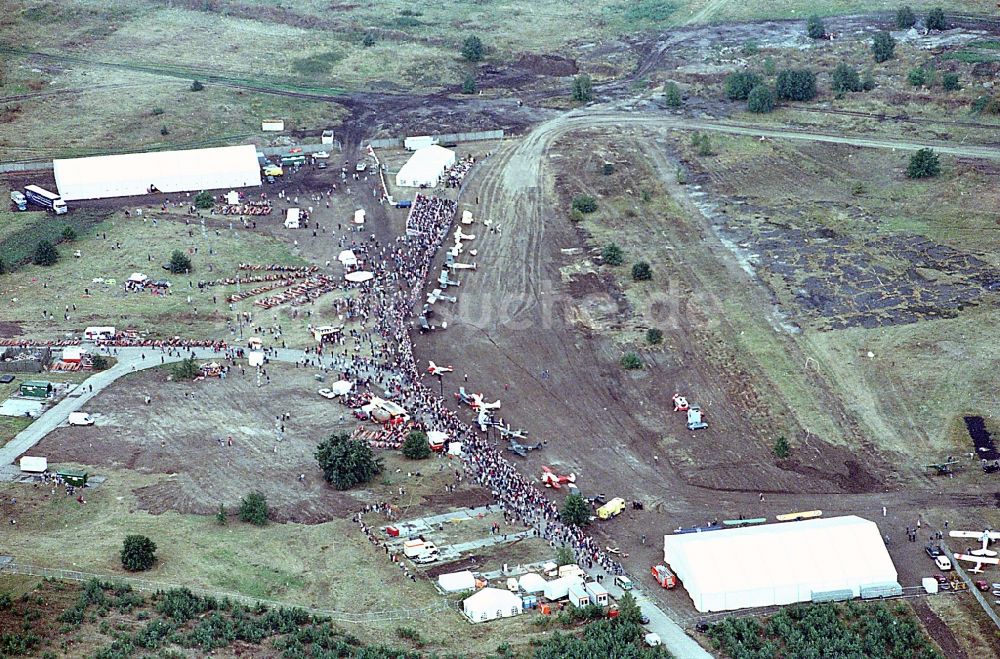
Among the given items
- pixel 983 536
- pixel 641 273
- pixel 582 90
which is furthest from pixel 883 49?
pixel 983 536

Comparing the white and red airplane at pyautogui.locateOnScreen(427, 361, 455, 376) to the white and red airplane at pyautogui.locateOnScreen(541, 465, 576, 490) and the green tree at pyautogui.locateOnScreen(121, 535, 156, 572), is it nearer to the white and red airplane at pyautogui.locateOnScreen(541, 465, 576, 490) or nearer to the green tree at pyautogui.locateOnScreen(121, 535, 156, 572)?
the white and red airplane at pyautogui.locateOnScreen(541, 465, 576, 490)

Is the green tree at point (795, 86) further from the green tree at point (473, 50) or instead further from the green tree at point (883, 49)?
the green tree at point (473, 50)

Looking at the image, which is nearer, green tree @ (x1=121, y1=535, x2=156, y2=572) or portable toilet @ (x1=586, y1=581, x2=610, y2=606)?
portable toilet @ (x1=586, y1=581, x2=610, y2=606)

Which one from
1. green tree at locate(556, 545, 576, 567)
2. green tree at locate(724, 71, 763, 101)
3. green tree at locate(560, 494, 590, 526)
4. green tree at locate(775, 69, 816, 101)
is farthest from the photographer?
green tree at locate(724, 71, 763, 101)

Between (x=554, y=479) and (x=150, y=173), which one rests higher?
(x=150, y=173)

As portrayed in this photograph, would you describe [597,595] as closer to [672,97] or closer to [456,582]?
[456,582]

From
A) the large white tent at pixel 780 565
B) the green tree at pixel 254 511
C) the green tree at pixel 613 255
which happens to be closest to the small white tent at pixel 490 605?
the large white tent at pixel 780 565

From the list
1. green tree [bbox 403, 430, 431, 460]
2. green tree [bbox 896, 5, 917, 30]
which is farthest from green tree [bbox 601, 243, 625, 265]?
green tree [bbox 896, 5, 917, 30]
